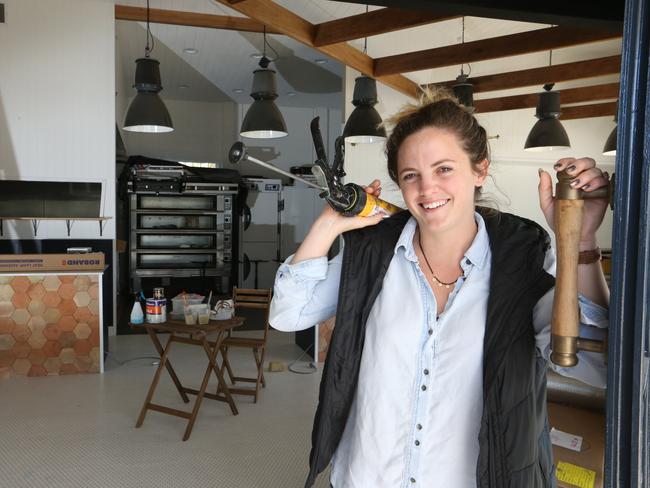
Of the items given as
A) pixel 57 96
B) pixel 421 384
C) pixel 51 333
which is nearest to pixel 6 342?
pixel 51 333

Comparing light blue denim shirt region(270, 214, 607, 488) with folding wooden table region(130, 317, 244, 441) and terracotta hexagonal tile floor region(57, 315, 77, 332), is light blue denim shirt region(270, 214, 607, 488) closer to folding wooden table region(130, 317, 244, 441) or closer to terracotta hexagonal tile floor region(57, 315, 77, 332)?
folding wooden table region(130, 317, 244, 441)

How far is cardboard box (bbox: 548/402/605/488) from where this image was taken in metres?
2.31

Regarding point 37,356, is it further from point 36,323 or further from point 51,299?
point 51,299

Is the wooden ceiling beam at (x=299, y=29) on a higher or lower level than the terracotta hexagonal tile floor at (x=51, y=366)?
higher

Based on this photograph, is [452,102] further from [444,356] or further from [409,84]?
[409,84]

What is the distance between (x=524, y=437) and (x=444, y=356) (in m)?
0.22

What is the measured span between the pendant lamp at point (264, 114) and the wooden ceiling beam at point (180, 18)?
76.4 inches

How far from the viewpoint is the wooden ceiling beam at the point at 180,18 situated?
659cm

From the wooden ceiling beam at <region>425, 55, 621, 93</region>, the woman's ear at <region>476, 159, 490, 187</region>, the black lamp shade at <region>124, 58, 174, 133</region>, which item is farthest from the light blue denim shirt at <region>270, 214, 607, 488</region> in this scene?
the wooden ceiling beam at <region>425, 55, 621, 93</region>

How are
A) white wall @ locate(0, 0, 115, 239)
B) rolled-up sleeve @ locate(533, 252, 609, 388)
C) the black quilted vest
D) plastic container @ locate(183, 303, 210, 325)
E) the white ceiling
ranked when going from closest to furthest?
rolled-up sleeve @ locate(533, 252, 609, 388) < the black quilted vest < plastic container @ locate(183, 303, 210, 325) < the white ceiling < white wall @ locate(0, 0, 115, 239)

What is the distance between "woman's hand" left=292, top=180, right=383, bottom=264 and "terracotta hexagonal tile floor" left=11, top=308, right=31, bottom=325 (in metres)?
4.69

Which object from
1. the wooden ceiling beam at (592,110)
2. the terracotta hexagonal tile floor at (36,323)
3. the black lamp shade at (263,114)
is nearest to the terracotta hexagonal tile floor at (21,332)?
the terracotta hexagonal tile floor at (36,323)

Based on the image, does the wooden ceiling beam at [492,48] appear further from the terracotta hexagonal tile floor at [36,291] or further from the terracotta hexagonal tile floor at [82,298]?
the terracotta hexagonal tile floor at [36,291]

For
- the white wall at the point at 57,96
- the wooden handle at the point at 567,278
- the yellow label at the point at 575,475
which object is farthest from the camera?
the white wall at the point at 57,96
